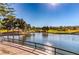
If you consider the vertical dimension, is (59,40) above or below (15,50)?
above

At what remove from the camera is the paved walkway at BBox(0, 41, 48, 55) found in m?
2.44

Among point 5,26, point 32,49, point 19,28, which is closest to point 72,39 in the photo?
point 32,49

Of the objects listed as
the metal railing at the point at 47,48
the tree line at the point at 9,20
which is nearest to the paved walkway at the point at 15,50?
the metal railing at the point at 47,48

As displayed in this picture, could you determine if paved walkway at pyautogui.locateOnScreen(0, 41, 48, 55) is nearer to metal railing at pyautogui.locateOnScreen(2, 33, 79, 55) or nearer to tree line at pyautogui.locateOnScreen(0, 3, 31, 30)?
metal railing at pyautogui.locateOnScreen(2, 33, 79, 55)

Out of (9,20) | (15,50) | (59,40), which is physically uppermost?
(9,20)

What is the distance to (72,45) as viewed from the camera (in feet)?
7.88

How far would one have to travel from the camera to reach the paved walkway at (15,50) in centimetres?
244

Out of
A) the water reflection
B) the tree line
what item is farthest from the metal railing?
the tree line

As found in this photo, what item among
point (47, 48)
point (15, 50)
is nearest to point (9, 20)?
point (15, 50)

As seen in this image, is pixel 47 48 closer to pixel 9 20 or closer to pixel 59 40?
pixel 59 40

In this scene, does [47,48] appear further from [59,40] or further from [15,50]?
[15,50]

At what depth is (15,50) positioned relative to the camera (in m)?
2.47

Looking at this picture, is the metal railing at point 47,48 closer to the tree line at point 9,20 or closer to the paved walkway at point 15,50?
the paved walkway at point 15,50

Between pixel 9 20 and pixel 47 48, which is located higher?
pixel 9 20
